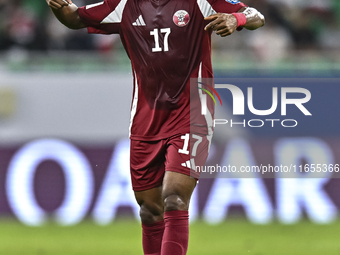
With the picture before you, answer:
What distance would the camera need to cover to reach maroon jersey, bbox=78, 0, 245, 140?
4.51 meters

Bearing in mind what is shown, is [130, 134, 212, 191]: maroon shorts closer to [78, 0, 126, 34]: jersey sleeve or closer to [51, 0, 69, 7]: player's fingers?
[78, 0, 126, 34]: jersey sleeve

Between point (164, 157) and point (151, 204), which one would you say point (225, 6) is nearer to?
point (164, 157)

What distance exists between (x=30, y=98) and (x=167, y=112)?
361cm

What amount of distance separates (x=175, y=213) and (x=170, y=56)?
44.6 inches

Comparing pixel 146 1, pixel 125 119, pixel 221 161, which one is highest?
pixel 146 1

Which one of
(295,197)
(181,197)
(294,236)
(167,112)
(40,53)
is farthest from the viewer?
(40,53)

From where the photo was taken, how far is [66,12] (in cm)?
471

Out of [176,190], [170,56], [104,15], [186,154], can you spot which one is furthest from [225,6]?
[176,190]

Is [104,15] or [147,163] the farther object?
[104,15]

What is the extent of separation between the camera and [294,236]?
7.09 m

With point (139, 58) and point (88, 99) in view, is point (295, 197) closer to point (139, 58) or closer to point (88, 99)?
point (88, 99)

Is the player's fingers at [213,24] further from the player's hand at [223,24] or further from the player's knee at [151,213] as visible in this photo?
the player's knee at [151,213]

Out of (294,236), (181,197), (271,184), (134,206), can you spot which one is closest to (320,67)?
(271,184)

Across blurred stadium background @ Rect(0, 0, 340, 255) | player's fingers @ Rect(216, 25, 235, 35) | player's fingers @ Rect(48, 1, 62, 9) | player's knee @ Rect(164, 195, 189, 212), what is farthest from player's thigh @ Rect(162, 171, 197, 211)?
blurred stadium background @ Rect(0, 0, 340, 255)
